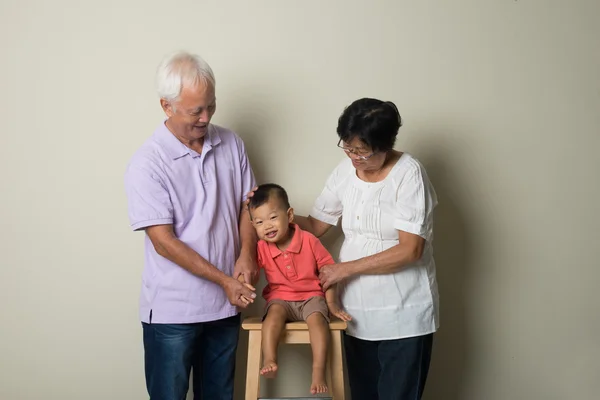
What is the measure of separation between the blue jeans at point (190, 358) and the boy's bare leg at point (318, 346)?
0.36 m

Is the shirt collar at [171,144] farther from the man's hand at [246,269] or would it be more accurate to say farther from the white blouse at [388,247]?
the white blouse at [388,247]

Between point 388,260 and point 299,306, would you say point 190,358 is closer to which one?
point 299,306

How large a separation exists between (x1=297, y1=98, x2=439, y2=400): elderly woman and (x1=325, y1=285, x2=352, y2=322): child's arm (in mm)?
35

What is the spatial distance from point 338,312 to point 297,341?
18cm

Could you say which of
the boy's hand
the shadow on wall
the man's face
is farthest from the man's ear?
the shadow on wall

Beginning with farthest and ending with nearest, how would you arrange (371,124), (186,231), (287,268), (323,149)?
1. (323,149)
2. (287,268)
3. (186,231)
4. (371,124)

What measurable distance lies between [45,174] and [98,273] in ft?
1.62

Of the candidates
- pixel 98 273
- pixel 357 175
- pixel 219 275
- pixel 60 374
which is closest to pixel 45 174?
pixel 98 273

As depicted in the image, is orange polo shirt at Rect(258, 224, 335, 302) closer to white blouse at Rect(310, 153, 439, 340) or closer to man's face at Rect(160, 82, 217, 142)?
white blouse at Rect(310, 153, 439, 340)

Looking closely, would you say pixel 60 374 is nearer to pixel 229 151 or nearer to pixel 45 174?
pixel 45 174

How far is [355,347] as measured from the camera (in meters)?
2.40

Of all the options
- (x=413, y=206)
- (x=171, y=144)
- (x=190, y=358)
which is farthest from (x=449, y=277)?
(x=171, y=144)

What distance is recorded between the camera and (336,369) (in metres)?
2.24

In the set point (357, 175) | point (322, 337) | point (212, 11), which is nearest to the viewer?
point (322, 337)
